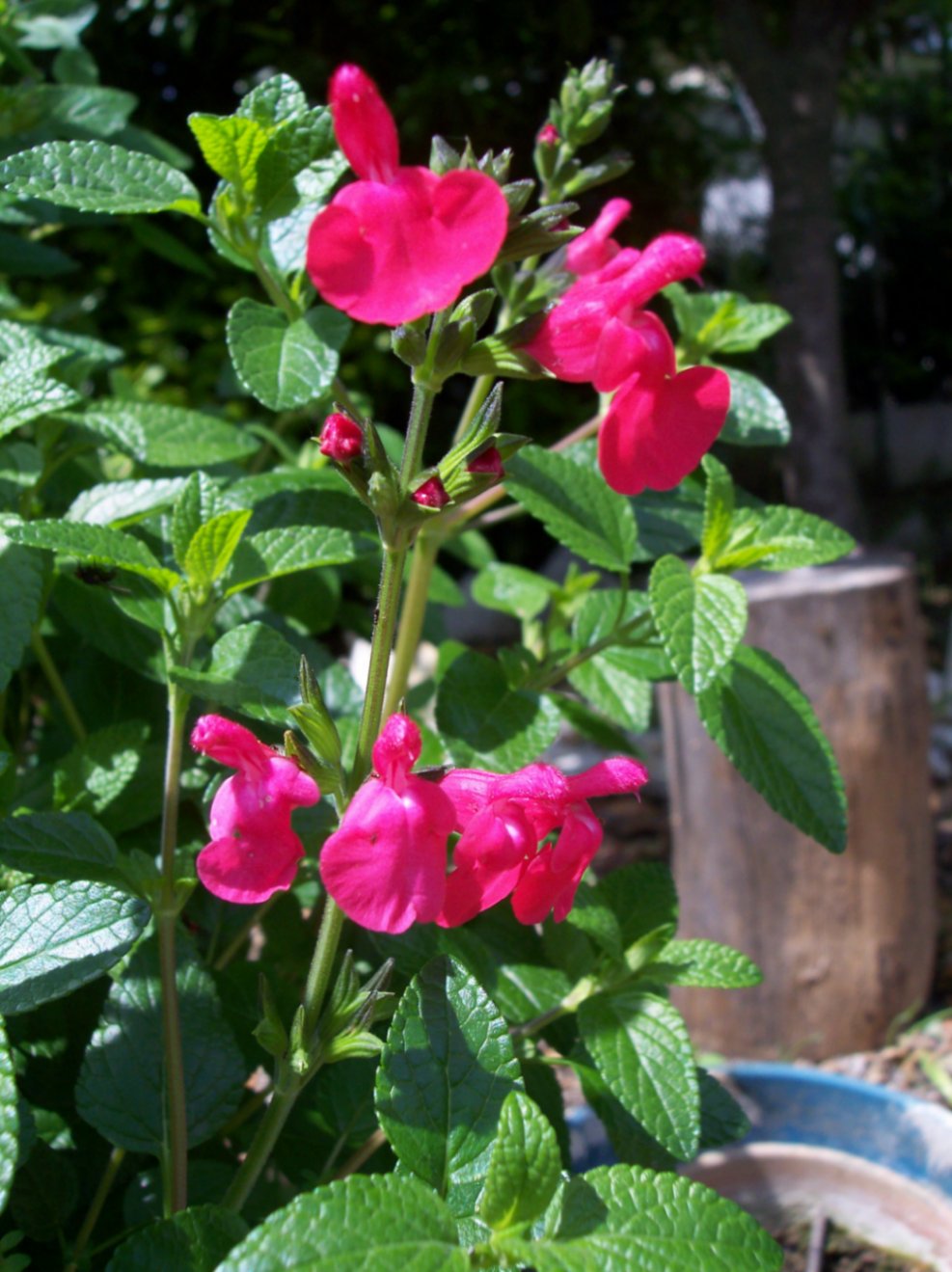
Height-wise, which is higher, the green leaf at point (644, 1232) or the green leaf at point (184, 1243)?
the green leaf at point (644, 1232)

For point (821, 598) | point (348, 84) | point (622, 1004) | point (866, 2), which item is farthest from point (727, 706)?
point (866, 2)

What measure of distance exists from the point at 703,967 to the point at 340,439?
39 centimetres

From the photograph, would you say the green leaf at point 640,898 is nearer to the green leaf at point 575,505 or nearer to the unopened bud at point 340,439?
the green leaf at point 575,505

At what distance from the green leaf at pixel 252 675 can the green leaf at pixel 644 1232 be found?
0.84 ft

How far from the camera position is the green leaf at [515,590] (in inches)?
38.2

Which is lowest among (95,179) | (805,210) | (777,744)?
(777,744)

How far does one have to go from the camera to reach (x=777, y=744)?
2.20ft

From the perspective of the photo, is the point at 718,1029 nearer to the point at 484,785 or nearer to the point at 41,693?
the point at 41,693

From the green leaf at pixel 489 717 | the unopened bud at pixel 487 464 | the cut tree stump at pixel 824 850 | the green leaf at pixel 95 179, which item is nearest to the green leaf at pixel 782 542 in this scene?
the green leaf at pixel 489 717

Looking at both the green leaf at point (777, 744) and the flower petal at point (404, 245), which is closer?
the flower petal at point (404, 245)

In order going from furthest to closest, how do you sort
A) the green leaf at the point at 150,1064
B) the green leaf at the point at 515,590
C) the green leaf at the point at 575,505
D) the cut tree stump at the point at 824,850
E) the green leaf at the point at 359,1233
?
the cut tree stump at the point at 824,850, the green leaf at the point at 515,590, the green leaf at the point at 575,505, the green leaf at the point at 150,1064, the green leaf at the point at 359,1233

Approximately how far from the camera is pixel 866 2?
322cm

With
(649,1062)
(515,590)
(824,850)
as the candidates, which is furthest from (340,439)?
(824,850)

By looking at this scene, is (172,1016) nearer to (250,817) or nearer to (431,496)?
(250,817)
